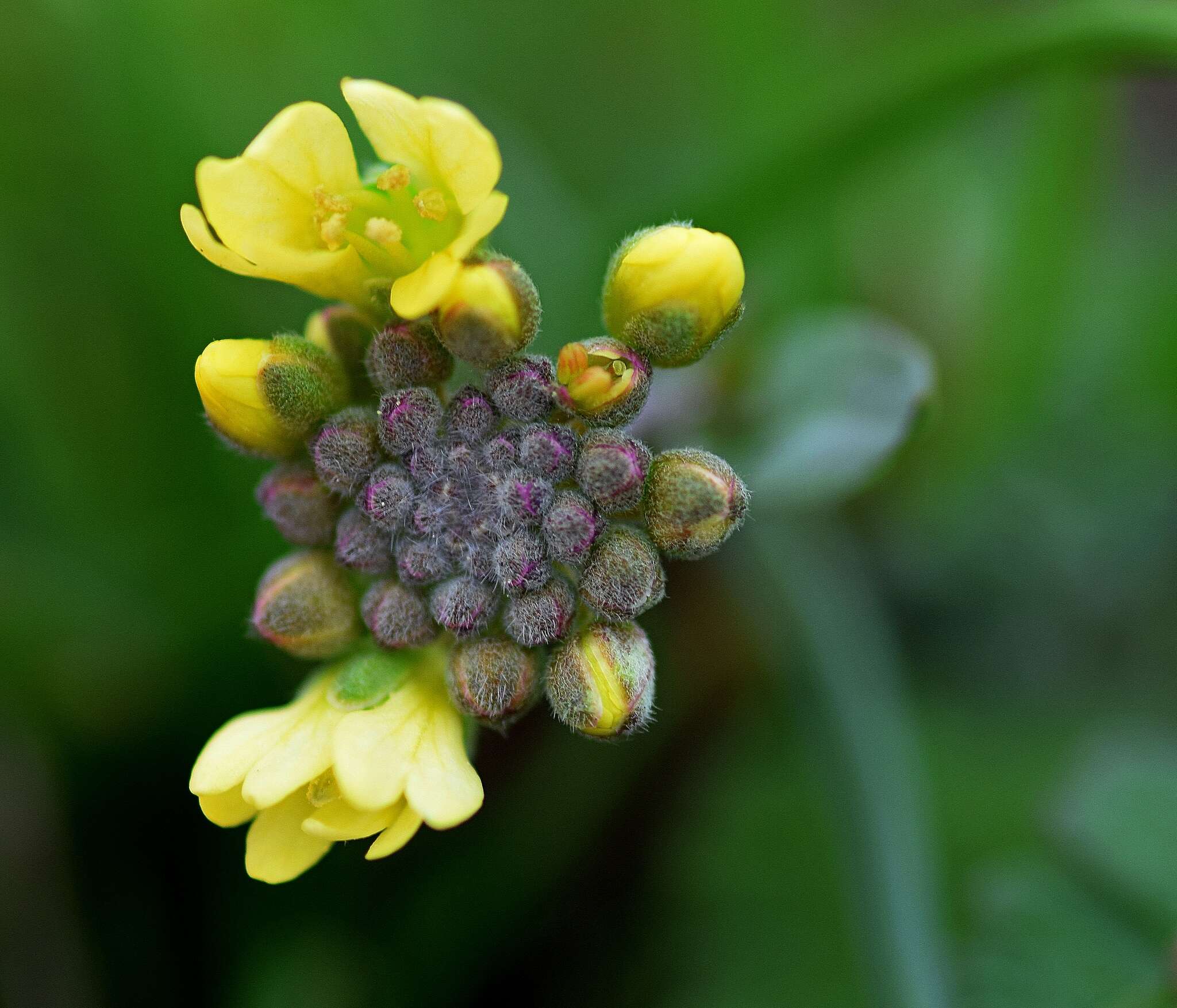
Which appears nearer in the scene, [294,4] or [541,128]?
[294,4]

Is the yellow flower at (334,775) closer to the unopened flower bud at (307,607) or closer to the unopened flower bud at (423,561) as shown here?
the unopened flower bud at (307,607)

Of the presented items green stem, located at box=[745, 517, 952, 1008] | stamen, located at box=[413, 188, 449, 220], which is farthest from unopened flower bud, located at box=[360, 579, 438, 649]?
green stem, located at box=[745, 517, 952, 1008]

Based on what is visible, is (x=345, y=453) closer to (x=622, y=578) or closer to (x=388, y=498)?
(x=388, y=498)

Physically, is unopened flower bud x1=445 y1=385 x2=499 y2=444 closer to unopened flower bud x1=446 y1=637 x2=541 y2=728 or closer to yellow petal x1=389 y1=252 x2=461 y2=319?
yellow petal x1=389 y1=252 x2=461 y2=319

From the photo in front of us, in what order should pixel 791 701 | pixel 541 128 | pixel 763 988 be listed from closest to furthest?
1. pixel 763 988
2. pixel 791 701
3. pixel 541 128

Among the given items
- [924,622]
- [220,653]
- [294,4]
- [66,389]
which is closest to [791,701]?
[924,622]

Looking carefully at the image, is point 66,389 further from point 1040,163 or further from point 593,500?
point 1040,163
